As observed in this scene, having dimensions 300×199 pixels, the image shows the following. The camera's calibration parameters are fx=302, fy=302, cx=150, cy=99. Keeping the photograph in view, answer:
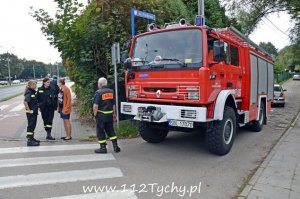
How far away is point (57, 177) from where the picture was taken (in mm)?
5453

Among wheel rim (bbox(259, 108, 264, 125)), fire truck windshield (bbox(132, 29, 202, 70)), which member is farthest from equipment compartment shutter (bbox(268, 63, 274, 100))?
fire truck windshield (bbox(132, 29, 202, 70))

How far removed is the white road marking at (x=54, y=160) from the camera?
6.34 m

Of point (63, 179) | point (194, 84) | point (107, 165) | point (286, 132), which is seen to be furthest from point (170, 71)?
point (286, 132)

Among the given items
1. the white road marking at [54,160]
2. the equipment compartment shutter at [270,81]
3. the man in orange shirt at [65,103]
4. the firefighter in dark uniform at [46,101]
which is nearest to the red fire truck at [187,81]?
the white road marking at [54,160]

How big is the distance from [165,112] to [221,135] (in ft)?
4.44

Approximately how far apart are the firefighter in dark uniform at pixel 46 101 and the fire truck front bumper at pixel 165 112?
9.33 ft

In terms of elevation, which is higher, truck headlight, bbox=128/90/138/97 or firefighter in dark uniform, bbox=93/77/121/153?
truck headlight, bbox=128/90/138/97

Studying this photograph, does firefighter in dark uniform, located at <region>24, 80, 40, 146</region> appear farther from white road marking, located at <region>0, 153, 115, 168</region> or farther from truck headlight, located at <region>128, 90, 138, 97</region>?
truck headlight, located at <region>128, 90, 138, 97</region>

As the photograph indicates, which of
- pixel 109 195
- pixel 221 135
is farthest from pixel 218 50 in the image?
pixel 109 195

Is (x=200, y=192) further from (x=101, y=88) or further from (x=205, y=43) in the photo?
(x=101, y=88)

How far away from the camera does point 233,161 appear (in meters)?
6.49

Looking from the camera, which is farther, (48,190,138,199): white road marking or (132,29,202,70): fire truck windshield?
(132,29,202,70): fire truck windshield

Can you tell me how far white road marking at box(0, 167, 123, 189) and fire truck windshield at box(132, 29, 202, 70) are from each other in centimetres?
246

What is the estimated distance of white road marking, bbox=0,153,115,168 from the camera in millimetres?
6338
